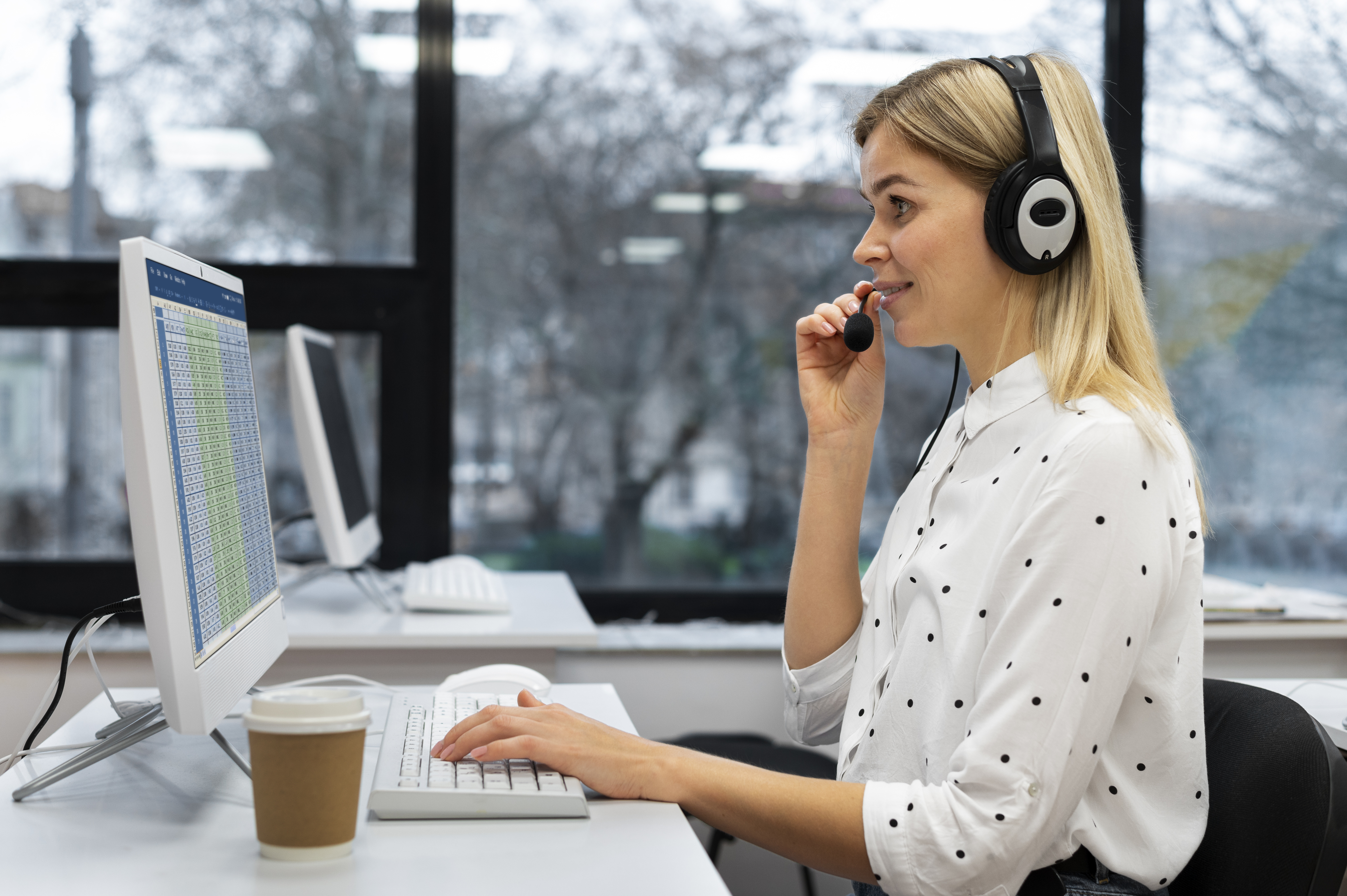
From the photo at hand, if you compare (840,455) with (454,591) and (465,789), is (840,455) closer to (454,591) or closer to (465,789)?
(465,789)

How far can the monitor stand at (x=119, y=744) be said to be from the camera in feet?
2.86

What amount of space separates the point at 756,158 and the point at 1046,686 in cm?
186

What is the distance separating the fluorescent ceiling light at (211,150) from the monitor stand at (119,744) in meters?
1.55

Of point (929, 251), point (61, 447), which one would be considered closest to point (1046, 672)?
point (929, 251)

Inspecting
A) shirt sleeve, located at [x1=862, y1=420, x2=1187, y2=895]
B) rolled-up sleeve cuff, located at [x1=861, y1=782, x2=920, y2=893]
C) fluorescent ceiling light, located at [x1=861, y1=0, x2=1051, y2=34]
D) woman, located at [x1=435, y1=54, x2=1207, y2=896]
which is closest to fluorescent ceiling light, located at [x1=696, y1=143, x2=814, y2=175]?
fluorescent ceiling light, located at [x1=861, y1=0, x2=1051, y2=34]

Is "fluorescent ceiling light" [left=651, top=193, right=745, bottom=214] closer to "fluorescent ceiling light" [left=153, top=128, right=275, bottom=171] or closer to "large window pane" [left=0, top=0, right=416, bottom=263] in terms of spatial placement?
"large window pane" [left=0, top=0, right=416, bottom=263]

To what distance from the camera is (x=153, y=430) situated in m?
0.75

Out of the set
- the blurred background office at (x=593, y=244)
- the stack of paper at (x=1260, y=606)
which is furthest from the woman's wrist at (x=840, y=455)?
the stack of paper at (x=1260, y=606)

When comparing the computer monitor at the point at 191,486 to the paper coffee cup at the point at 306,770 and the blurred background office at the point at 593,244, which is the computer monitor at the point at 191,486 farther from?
the blurred background office at the point at 593,244

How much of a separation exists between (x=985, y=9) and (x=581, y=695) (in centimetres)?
199

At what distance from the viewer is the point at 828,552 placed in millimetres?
1159

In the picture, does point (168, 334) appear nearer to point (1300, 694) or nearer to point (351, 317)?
point (1300, 694)

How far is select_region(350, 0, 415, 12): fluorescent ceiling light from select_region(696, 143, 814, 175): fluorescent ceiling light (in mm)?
707

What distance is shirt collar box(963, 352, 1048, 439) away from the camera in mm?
Result: 968
